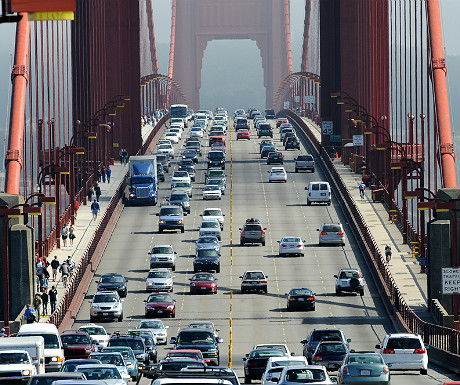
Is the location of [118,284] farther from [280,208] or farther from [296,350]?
[280,208]

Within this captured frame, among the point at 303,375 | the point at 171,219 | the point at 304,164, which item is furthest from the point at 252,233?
the point at 303,375

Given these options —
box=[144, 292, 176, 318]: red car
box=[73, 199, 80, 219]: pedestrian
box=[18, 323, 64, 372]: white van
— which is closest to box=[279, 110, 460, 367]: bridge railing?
box=[144, 292, 176, 318]: red car

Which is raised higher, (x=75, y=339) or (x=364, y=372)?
(x=364, y=372)

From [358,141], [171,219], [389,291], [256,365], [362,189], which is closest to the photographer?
[256,365]

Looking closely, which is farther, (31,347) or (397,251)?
(397,251)

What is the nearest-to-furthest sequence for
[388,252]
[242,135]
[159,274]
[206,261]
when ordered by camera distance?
[159,274], [388,252], [206,261], [242,135]

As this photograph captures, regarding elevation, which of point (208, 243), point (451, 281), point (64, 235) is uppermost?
point (451, 281)

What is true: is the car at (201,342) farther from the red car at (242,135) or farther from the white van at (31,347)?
the red car at (242,135)

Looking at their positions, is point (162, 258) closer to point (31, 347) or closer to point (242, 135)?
point (31, 347)
